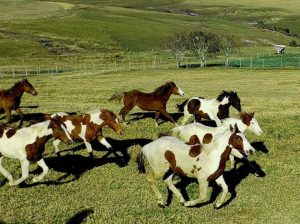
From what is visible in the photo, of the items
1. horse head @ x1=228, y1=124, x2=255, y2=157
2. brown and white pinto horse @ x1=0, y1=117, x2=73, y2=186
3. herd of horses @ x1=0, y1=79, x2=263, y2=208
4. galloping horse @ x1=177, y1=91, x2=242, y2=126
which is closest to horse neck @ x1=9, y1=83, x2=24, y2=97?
herd of horses @ x1=0, y1=79, x2=263, y2=208

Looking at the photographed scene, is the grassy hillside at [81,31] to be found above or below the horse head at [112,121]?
above

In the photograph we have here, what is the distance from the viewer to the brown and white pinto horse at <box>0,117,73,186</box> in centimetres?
1305

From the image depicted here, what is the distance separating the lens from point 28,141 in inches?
516

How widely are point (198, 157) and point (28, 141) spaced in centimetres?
491

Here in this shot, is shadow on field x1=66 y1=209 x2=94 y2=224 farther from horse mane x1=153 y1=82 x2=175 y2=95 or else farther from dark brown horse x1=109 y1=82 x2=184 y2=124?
horse mane x1=153 y1=82 x2=175 y2=95

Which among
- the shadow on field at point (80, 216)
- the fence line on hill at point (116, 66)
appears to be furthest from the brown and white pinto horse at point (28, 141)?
the fence line on hill at point (116, 66)

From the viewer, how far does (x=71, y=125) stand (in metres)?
15.9

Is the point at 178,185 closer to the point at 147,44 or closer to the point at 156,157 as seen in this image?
the point at 156,157

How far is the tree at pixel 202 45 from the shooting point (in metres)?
83.2

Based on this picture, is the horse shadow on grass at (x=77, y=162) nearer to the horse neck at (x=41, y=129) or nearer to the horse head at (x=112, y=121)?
the horse head at (x=112, y=121)

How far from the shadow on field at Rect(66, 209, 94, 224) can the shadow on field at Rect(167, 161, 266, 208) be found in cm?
222

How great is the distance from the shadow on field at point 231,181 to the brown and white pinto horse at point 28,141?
3.67 meters

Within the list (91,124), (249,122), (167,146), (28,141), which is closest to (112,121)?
(91,124)

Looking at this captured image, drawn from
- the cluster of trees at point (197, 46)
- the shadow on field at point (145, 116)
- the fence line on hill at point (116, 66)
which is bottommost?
the fence line on hill at point (116, 66)
